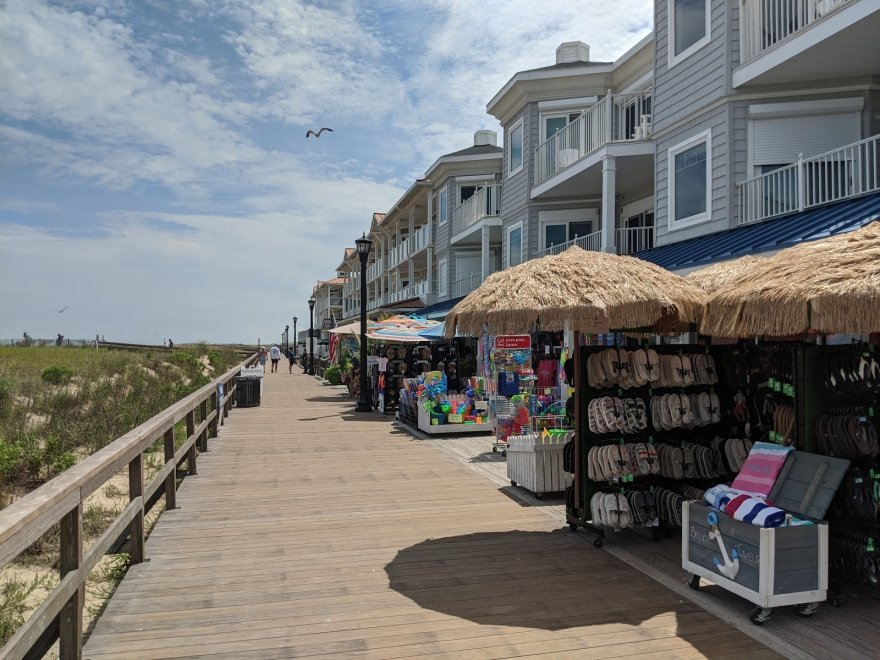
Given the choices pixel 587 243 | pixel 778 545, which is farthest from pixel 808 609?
pixel 587 243

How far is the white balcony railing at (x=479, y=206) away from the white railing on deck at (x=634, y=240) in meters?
6.55

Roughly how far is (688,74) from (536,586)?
34.5 feet

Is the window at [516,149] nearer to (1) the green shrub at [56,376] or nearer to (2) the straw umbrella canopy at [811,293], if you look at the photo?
(1) the green shrub at [56,376]

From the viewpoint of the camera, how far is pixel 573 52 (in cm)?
2066

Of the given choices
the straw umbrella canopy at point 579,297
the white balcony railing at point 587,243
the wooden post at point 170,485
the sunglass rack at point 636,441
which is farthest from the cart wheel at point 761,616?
the white balcony railing at point 587,243

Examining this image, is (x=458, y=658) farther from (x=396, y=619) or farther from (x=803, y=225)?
(x=803, y=225)

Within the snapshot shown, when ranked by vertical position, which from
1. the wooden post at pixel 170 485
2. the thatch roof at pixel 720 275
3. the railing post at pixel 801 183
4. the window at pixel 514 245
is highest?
the window at pixel 514 245

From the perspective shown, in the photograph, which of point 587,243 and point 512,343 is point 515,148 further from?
point 512,343

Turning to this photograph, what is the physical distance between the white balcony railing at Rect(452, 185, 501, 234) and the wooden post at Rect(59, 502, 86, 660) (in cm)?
1981

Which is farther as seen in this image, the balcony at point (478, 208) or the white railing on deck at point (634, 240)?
the balcony at point (478, 208)

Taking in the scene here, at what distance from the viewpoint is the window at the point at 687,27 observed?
39.7 ft

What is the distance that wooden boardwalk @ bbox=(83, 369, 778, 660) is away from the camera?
158 inches

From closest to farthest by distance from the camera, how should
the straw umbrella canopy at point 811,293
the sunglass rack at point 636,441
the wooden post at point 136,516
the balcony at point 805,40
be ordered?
the straw umbrella canopy at point 811,293, the wooden post at point 136,516, the sunglass rack at point 636,441, the balcony at point 805,40

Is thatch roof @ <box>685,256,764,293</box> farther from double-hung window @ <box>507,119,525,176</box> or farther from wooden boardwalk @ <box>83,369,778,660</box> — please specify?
double-hung window @ <box>507,119,525,176</box>
